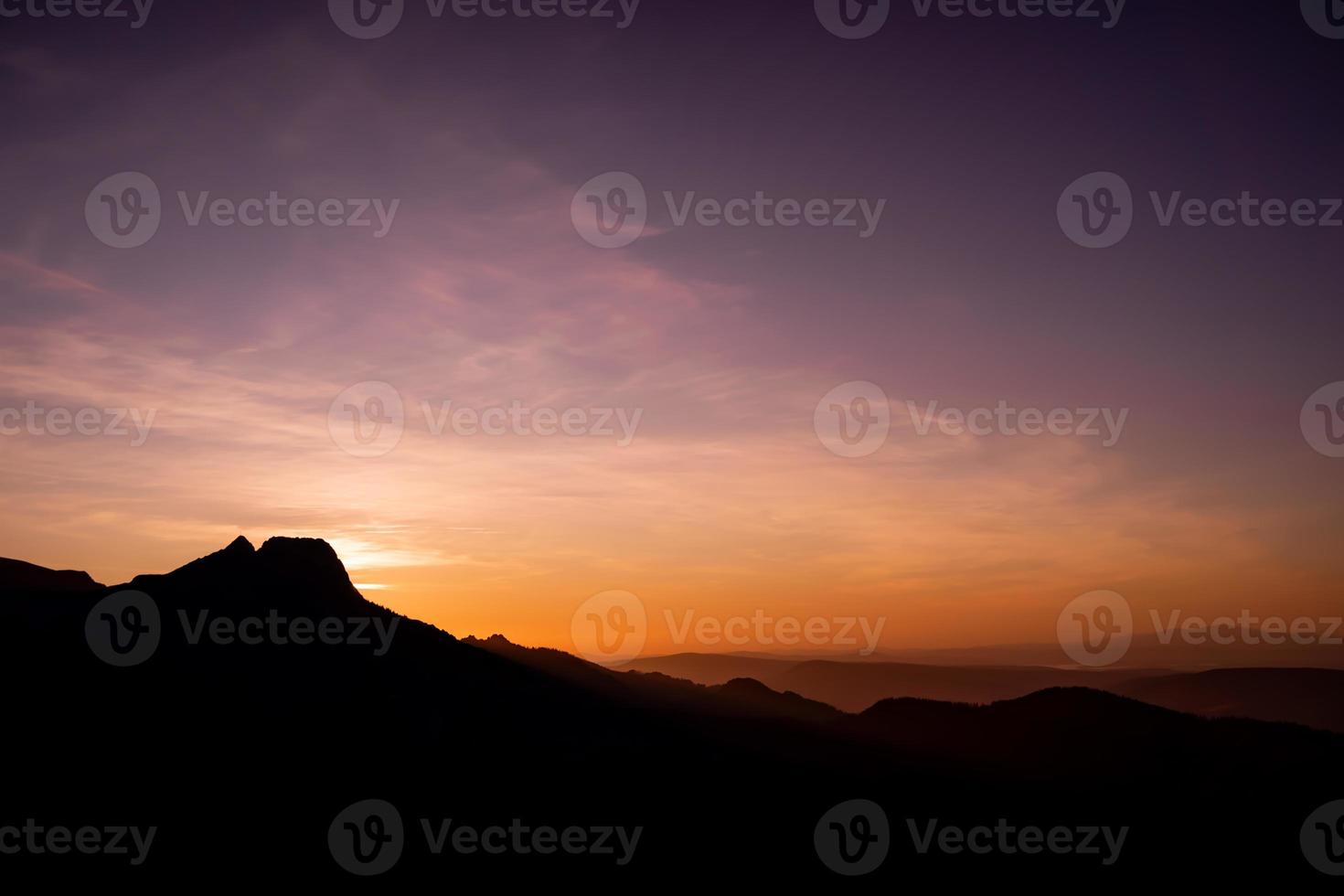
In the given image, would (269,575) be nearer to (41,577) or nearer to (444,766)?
(444,766)

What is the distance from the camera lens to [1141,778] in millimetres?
51844

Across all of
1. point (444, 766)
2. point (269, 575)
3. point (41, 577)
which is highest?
point (269, 575)

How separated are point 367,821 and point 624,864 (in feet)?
37.7

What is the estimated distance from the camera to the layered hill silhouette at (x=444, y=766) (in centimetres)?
3497

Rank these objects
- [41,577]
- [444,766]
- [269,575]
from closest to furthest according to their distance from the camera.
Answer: [444,766] → [269,575] → [41,577]

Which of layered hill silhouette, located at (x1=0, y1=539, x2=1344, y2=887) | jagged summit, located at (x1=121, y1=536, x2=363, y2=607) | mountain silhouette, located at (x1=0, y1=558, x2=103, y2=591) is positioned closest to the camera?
layered hill silhouette, located at (x1=0, y1=539, x2=1344, y2=887)

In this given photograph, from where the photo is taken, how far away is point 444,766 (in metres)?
39.9

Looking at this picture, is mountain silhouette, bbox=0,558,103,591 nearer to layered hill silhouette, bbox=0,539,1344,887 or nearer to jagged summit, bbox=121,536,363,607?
layered hill silhouette, bbox=0,539,1344,887

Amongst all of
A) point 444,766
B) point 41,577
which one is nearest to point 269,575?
point 444,766

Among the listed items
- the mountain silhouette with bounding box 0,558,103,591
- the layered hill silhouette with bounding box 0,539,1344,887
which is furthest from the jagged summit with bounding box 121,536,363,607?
the mountain silhouette with bounding box 0,558,103,591

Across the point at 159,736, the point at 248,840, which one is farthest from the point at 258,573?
the point at 248,840

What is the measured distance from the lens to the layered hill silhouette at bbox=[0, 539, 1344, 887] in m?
35.0

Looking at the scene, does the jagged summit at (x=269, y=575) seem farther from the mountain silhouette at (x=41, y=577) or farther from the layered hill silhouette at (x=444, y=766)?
the mountain silhouette at (x=41, y=577)

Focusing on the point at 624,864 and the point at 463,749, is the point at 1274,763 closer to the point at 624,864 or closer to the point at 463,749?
the point at 624,864
